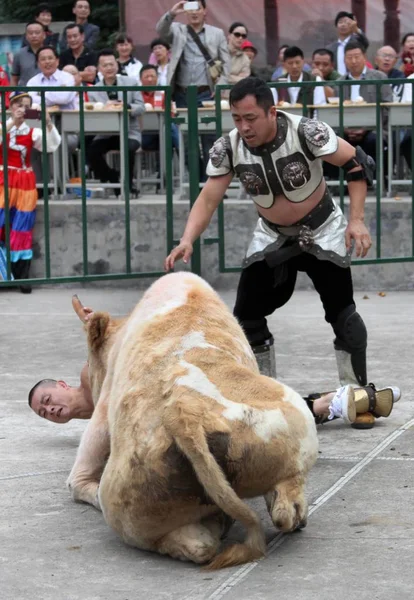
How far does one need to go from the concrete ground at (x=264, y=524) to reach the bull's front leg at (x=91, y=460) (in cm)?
6

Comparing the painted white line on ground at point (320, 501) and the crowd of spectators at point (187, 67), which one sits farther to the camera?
the crowd of spectators at point (187, 67)

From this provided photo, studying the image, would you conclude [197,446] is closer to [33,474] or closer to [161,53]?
[33,474]

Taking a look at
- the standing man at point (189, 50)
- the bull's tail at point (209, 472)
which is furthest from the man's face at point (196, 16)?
the bull's tail at point (209, 472)

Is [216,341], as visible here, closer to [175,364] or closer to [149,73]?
[175,364]

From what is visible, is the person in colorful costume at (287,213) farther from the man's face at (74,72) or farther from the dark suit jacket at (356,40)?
the dark suit jacket at (356,40)

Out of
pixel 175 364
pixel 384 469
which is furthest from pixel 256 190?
pixel 175 364

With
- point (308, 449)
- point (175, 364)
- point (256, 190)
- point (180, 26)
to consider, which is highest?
point (180, 26)

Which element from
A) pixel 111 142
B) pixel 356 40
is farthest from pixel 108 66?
pixel 356 40

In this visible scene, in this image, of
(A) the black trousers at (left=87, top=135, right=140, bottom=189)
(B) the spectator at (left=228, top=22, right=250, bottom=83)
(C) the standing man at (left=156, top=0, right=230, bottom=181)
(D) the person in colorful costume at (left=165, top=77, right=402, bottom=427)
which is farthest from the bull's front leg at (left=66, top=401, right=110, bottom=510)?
(B) the spectator at (left=228, top=22, right=250, bottom=83)

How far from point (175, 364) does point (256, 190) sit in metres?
1.79

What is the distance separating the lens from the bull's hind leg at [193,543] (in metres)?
3.68

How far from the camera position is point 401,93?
9430mm

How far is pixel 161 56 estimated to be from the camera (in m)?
13.3

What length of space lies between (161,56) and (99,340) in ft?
30.4
